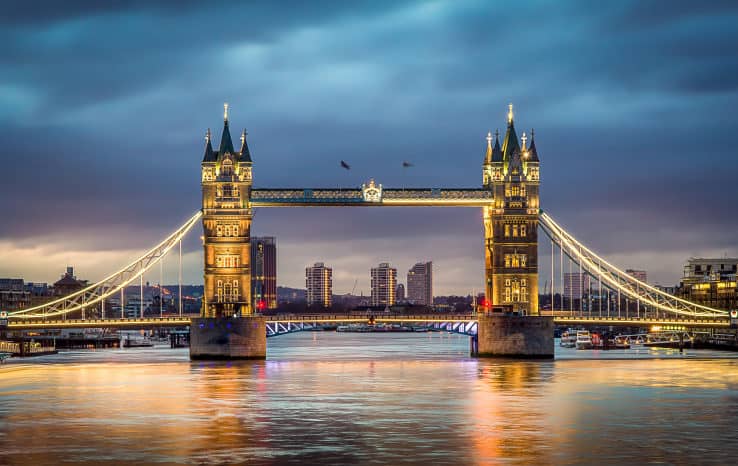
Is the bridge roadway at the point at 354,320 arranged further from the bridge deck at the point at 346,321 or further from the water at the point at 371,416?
the water at the point at 371,416

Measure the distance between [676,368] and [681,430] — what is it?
5632 centimetres

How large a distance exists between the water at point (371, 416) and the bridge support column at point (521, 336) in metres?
14.5

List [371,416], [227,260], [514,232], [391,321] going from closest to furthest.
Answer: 1. [371,416]
2. [227,260]
3. [514,232]
4. [391,321]

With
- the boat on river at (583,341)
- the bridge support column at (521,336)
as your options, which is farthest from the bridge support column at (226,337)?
the boat on river at (583,341)

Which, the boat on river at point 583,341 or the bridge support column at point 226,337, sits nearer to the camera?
the bridge support column at point 226,337

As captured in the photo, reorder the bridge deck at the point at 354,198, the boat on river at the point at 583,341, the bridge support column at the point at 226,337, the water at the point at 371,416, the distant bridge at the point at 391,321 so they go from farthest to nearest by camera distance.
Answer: the boat on river at the point at 583,341 < the bridge deck at the point at 354,198 < the bridge support column at the point at 226,337 < the distant bridge at the point at 391,321 < the water at the point at 371,416

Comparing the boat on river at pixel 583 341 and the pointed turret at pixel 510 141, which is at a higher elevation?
the pointed turret at pixel 510 141

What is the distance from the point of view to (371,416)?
215 ft

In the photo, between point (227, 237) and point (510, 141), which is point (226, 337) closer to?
point (227, 237)

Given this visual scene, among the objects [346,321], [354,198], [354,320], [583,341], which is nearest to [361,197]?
[354,198]

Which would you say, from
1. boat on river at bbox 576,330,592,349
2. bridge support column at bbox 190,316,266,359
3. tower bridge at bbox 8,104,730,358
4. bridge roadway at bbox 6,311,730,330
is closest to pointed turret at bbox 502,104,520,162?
tower bridge at bbox 8,104,730,358

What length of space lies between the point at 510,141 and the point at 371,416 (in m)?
68.5

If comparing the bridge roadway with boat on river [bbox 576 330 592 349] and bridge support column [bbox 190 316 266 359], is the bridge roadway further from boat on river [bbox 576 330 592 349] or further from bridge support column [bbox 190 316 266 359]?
boat on river [bbox 576 330 592 349]

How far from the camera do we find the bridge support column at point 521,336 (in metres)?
124
